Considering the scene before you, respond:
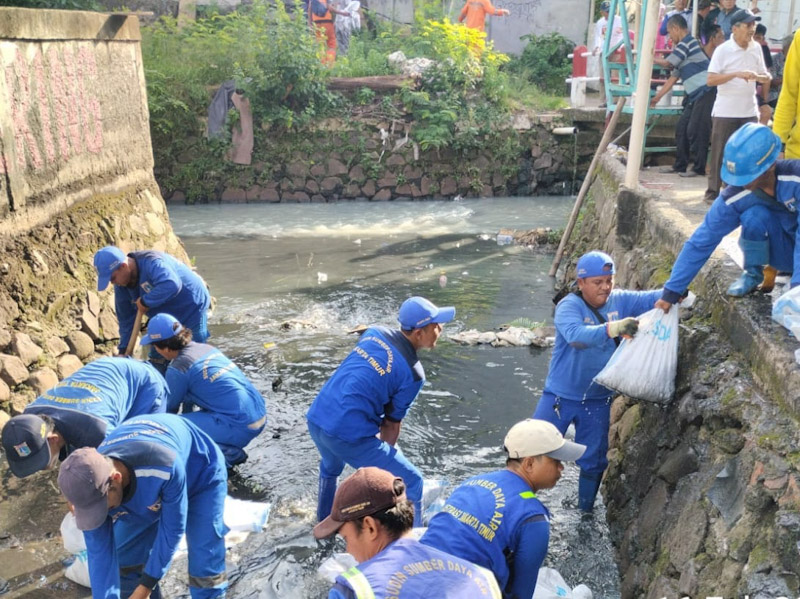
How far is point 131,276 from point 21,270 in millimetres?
938

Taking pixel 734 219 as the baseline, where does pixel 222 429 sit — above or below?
below

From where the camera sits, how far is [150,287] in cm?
A: 604

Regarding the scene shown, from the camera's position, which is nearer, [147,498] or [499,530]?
[499,530]

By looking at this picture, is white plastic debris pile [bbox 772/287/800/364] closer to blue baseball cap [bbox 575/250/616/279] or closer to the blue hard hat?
the blue hard hat

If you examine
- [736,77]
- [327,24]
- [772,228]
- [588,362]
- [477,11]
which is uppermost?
[477,11]

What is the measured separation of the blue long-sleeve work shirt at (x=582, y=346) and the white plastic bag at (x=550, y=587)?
3.61ft

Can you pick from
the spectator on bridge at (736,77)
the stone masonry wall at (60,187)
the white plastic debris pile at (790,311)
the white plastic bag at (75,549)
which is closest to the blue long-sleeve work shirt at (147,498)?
the white plastic bag at (75,549)

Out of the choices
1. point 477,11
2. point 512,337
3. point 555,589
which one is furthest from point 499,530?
point 477,11

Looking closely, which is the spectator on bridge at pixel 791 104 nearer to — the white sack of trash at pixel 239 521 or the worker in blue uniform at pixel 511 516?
the worker in blue uniform at pixel 511 516

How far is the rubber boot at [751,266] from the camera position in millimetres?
4168

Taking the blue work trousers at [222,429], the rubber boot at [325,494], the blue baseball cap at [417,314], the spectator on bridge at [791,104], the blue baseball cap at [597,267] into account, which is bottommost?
the rubber boot at [325,494]

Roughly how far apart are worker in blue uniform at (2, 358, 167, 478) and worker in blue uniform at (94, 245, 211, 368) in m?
1.39

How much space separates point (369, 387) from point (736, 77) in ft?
16.1

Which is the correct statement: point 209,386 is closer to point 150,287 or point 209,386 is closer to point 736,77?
point 150,287
